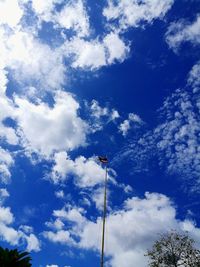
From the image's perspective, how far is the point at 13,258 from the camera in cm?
3625

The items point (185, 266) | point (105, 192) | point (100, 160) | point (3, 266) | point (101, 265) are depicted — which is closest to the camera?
point (101, 265)

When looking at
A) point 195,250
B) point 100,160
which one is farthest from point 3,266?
point 195,250

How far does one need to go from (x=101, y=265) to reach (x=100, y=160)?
17.1 m

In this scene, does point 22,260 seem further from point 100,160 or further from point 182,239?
point 182,239

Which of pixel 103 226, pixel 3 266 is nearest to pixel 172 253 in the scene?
pixel 103 226

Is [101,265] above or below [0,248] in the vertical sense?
below

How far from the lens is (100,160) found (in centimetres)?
4522

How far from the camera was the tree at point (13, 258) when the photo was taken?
117ft

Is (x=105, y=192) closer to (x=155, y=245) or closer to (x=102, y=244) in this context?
(x=102, y=244)

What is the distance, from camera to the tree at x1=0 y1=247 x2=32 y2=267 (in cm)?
3569

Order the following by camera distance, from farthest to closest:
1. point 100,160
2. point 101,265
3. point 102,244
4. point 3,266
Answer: point 100,160 → point 3,266 → point 102,244 → point 101,265

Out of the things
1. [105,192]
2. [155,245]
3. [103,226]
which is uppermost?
[155,245]

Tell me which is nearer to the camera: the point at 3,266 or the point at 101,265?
the point at 101,265

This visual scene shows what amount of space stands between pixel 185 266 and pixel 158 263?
15.6ft
